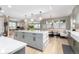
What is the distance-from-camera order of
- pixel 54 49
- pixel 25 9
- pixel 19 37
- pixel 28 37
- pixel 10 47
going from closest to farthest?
1. pixel 10 47
2. pixel 25 9
3. pixel 54 49
4. pixel 19 37
5. pixel 28 37

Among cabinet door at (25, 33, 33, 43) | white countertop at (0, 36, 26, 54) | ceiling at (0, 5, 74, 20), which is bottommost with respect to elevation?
cabinet door at (25, 33, 33, 43)

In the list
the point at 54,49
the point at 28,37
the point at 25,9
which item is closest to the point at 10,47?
the point at 25,9

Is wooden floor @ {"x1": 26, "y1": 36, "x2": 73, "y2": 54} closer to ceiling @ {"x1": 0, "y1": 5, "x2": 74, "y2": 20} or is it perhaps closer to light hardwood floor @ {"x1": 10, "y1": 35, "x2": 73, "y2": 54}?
light hardwood floor @ {"x1": 10, "y1": 35, "x2": 73, "y2": 54}

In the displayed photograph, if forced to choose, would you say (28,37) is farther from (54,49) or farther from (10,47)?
(10,47)

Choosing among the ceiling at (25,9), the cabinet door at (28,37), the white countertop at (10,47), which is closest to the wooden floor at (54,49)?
the cabinet door at (28,37)

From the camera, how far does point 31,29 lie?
9.36 feet

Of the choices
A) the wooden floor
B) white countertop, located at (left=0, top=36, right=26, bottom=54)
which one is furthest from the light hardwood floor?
white countertop, located at (left=0, top=36, right=26, bottom=54)

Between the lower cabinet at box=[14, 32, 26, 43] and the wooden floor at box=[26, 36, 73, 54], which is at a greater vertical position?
the lower cabinet at box=[14, 32, 26, 43]

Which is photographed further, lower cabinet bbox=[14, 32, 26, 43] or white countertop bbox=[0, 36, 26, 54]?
lower cabinet bbox=[14, 32, 26, 43]

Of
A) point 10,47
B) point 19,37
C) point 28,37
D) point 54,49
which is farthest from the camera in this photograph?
point 28,37

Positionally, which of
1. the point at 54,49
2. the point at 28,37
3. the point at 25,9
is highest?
the point at 25,9

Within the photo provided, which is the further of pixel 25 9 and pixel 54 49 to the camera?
pixel 54 49
